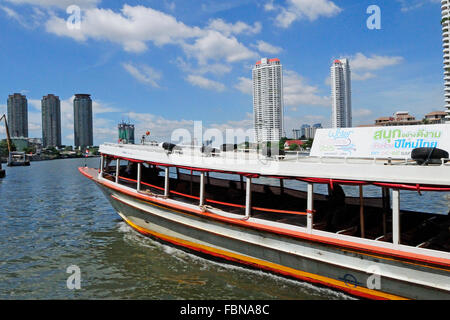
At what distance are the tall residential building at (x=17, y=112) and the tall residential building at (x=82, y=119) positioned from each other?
50.0 m

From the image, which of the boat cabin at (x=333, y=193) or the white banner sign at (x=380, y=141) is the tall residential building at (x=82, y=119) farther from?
the white banner sign at (x=380, y=141)

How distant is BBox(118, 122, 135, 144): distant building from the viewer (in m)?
15.3

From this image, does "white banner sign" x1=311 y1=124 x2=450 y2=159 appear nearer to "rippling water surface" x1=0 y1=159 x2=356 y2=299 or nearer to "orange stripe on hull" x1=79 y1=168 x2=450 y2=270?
"orange stripe on hull" x1=79 y1=168 x2=450 y2=270

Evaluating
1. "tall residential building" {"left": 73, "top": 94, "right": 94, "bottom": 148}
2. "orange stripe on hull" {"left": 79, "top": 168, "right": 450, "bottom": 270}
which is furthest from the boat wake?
"tall residential building" {"left": 73, "top": 94, "right": 94, "bottom": 148}

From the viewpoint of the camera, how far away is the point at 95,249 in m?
11.2

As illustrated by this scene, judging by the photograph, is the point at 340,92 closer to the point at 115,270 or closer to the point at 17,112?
the point at 115,270

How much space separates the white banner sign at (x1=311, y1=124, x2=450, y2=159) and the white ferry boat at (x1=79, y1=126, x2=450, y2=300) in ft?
0.97

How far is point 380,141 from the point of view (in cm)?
792

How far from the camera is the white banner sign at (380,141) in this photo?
717 cm

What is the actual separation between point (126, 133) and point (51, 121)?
651 feet

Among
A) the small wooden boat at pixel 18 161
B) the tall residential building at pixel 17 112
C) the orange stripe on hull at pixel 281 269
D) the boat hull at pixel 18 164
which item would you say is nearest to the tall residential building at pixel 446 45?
the orange stripe on hull at pixel 281 269

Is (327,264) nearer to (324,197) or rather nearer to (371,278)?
(371,278)
